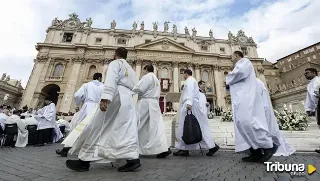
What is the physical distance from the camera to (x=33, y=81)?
28.8m

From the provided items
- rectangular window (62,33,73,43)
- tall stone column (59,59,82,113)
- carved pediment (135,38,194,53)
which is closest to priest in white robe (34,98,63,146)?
tall stone column (59,59,82,113)

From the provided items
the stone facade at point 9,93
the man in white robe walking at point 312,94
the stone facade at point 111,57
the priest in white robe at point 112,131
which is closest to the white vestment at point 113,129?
the priest in white robe at point 112,131

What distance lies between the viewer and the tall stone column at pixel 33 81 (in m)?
27.2

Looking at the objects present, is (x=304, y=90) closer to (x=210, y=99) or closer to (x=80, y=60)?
(x=210, y=99)

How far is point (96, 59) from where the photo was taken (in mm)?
32094

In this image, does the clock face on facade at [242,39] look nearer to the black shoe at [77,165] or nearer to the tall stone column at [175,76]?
the tall stone column at [175,76]

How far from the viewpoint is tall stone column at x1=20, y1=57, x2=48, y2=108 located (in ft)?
89.4

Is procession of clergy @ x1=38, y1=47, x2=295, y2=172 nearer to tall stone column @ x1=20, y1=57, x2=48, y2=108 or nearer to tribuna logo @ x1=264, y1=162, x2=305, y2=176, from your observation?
tribuna logo @ x1=264, y1=162, x2=305, y2=176

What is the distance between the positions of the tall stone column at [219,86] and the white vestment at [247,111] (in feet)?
96.3

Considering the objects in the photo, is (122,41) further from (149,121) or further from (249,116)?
(249,116)

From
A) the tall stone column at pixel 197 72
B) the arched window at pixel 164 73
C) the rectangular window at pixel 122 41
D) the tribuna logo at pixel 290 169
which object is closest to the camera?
the tribuna logo at pixel 290 169

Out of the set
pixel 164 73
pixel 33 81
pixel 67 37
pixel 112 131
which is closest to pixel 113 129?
pixel 112 131

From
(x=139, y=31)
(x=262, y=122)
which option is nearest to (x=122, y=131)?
(x=262, y=122)

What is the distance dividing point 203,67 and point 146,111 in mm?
32027
